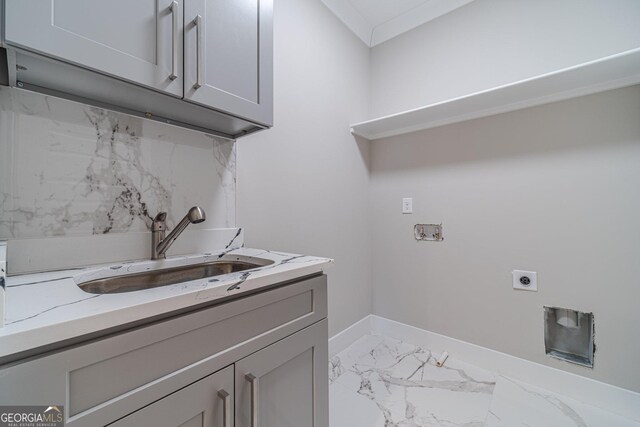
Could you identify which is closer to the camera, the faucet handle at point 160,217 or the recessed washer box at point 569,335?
the faucet handle at point 160,217

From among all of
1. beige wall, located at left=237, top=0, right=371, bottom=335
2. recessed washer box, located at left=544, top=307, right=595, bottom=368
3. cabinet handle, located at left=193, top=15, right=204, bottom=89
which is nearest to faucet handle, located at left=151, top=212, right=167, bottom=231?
beige wall, located at left=237, top=0, right=371, bottom=335

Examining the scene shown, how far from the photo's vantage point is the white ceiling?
199 centimetres

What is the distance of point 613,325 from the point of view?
4.74 feet

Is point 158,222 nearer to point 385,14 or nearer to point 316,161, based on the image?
point 316,161

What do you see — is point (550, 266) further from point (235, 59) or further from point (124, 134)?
point (124, 134)

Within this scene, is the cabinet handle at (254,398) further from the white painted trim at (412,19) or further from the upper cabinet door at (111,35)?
the white painted trim at (412,19)

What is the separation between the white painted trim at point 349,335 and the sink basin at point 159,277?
1154mm

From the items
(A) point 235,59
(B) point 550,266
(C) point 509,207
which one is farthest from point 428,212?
(A) point 235,59

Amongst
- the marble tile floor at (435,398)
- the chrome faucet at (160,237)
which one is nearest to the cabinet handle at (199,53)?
the chrome faucet at (160,237)

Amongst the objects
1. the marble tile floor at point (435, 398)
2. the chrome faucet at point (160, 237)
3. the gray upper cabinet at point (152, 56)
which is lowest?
the marble tile floor at point (435, 398)

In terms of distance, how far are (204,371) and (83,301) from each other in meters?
0.31

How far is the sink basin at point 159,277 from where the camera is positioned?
2.77 ft

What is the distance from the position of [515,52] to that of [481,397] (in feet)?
7.16

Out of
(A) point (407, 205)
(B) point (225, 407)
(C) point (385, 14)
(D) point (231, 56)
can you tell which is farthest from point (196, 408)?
(C) point (385, 14)
